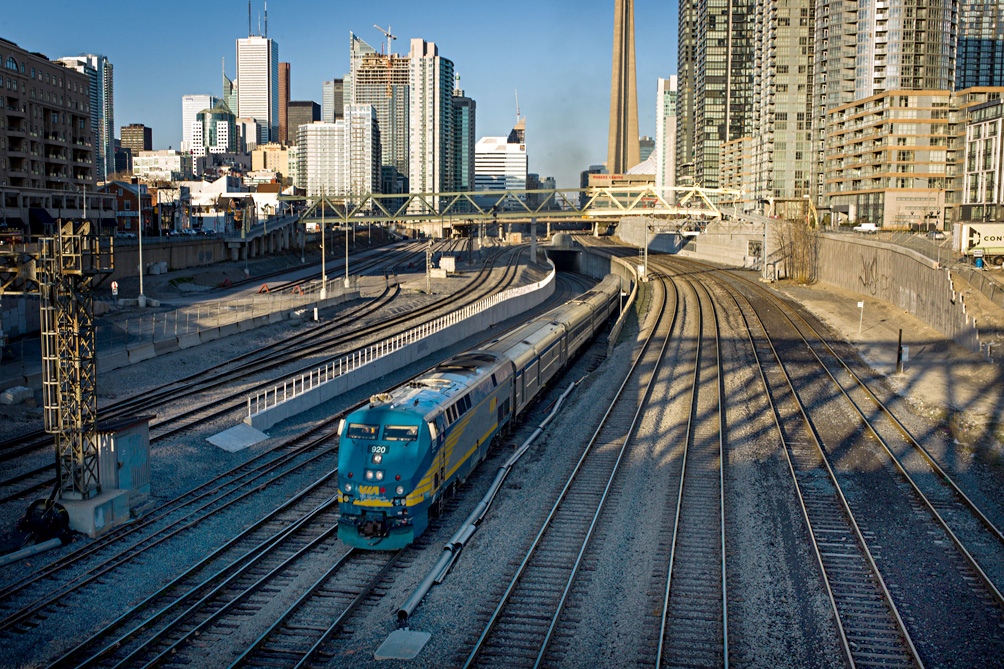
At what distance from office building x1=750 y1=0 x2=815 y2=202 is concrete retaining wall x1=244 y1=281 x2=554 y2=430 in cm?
9924

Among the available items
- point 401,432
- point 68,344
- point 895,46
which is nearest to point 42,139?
point 68,344

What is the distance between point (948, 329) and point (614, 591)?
123ft

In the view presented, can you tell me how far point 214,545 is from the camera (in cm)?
2061

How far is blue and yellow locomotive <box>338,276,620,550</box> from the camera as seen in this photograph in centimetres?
2003

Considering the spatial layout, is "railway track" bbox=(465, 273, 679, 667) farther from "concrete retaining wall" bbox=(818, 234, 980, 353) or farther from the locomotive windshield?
"concrete retaining wall" bbox=(818, 234, 980, 353)

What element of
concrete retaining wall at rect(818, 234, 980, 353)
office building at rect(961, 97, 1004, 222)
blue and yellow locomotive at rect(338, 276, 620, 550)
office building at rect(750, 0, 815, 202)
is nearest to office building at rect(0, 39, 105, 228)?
concrete retaining wall at rect(818, 234, 980, 353)

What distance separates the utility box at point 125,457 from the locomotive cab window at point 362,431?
246 inches

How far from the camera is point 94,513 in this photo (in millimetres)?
21125

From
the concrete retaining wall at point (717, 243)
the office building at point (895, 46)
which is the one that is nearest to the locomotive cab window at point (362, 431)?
the concrete retaining wall at point (717, 243)

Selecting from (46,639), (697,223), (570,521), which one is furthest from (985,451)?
(697,223)

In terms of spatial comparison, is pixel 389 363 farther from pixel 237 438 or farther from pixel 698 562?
pixel 698 562

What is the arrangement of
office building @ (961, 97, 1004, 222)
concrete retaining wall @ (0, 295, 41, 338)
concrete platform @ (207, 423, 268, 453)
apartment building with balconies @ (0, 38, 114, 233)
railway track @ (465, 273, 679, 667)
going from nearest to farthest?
railway track @ (465, 273, 679, 667) → concrete platform @ (207, 423, 268, 453) → concrete retaining wall @ (0, 295, 41, 338) → office building @ (961, 97, 1004, 222) → apartment building with balconies @ (0, 38, 114, 233)

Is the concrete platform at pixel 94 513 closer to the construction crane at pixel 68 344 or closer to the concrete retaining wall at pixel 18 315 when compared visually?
the construction crane at pixel 68 344

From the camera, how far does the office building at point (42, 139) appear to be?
3497 inches
